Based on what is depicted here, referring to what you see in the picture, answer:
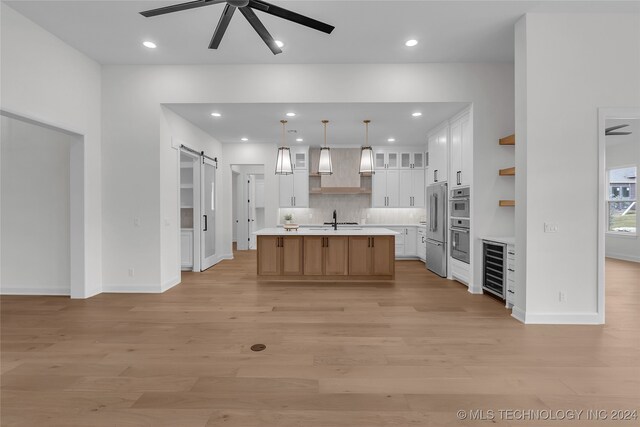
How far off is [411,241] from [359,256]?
112 inches

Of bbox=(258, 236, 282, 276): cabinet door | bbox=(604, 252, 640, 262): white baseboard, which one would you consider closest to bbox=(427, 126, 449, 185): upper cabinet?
bbox=(258, 236, 282, 276): cabinet door

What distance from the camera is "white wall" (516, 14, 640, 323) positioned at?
3.39m

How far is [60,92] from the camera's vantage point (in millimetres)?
3949

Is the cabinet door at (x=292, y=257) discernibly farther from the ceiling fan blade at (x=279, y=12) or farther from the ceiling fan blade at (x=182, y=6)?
the ceiling fan blade at (x=182, y=6)

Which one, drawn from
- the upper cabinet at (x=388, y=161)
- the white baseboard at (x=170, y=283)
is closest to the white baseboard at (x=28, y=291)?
the white baseboard at (x=170, y=283)

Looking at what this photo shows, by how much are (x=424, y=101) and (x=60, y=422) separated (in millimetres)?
5045

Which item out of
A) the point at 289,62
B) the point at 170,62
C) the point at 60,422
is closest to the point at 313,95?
the point at 289,62

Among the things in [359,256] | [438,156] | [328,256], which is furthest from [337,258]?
[438,156]

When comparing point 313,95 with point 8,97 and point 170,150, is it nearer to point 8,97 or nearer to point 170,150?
point 170,150

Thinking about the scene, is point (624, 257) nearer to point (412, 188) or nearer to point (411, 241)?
point (411, 241)

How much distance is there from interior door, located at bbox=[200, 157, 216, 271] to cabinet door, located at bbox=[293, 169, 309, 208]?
6.57ft

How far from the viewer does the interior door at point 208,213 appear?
643 cm

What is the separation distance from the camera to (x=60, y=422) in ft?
6.04

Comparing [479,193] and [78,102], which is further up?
[78,102]
